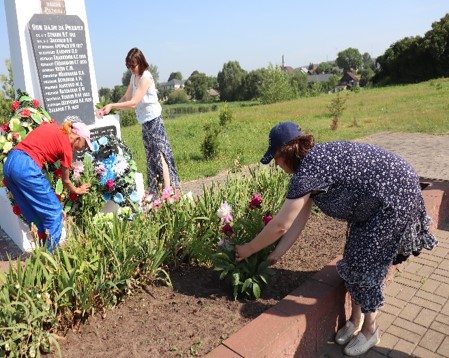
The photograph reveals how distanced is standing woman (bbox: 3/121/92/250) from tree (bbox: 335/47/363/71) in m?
126

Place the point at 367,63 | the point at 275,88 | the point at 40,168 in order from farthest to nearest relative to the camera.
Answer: the point at 367,63 < the point at 275,88 < the point at 40,168

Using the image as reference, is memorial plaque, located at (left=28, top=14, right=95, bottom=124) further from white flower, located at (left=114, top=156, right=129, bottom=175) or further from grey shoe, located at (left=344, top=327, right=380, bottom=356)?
grey shoe, located at (left=344, top=327, right=380, bottom=356)

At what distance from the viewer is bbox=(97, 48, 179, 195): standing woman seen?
176 inches

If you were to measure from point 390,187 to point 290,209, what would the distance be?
1.84 ft

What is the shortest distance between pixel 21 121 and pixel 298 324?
3.04 m

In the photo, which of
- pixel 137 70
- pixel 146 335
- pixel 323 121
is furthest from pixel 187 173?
pixel 323 121

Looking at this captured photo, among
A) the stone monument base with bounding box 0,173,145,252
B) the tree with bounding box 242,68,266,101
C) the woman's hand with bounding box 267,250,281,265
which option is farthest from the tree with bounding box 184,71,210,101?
the woman's hand with bounding box 267,250,281,265

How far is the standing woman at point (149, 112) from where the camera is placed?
176 inches

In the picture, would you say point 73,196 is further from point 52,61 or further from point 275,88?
point 275,88

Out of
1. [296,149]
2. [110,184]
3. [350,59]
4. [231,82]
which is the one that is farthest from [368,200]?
[350,59]

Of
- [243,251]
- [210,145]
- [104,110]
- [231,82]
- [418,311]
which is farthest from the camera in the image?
[231,82]

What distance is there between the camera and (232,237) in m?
2.71

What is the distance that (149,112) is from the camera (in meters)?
4.75

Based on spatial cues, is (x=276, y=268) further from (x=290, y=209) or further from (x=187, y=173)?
(x=187, y=173)
